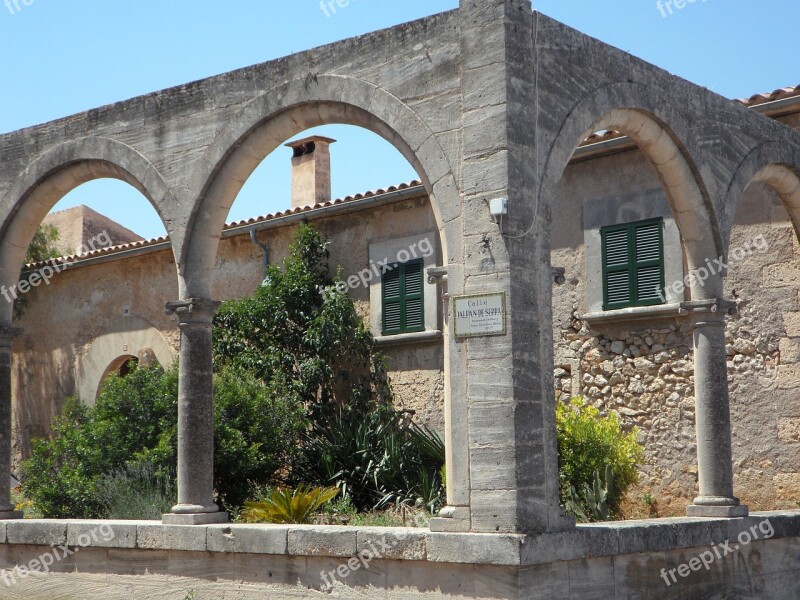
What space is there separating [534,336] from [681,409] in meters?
4.62

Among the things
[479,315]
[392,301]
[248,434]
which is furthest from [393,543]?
[392,301]

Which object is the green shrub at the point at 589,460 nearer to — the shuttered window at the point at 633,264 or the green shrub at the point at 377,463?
the green shrub at the point at 377,463

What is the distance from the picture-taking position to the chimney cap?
16844 mm

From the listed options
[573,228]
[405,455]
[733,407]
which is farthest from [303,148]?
[733,407]

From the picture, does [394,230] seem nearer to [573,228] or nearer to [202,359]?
[573,228]

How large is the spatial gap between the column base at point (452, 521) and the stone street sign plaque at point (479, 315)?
3.41 ft

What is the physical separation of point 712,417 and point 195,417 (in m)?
3.91

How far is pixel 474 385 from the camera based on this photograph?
6559mm

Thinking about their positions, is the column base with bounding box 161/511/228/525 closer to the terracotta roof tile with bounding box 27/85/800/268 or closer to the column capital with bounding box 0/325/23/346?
the column capital with bounding box 0/325/23/346

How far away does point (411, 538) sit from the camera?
258 inches

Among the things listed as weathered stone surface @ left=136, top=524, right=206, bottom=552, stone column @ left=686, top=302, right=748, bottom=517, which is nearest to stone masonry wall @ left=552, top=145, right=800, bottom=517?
stone column @ left=686, top=302, right=748, bottom=517

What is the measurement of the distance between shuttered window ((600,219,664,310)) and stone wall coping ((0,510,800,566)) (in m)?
2.97

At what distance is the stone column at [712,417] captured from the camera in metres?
8.31

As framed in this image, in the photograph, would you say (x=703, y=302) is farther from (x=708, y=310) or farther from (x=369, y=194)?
(x=369, y=194)
